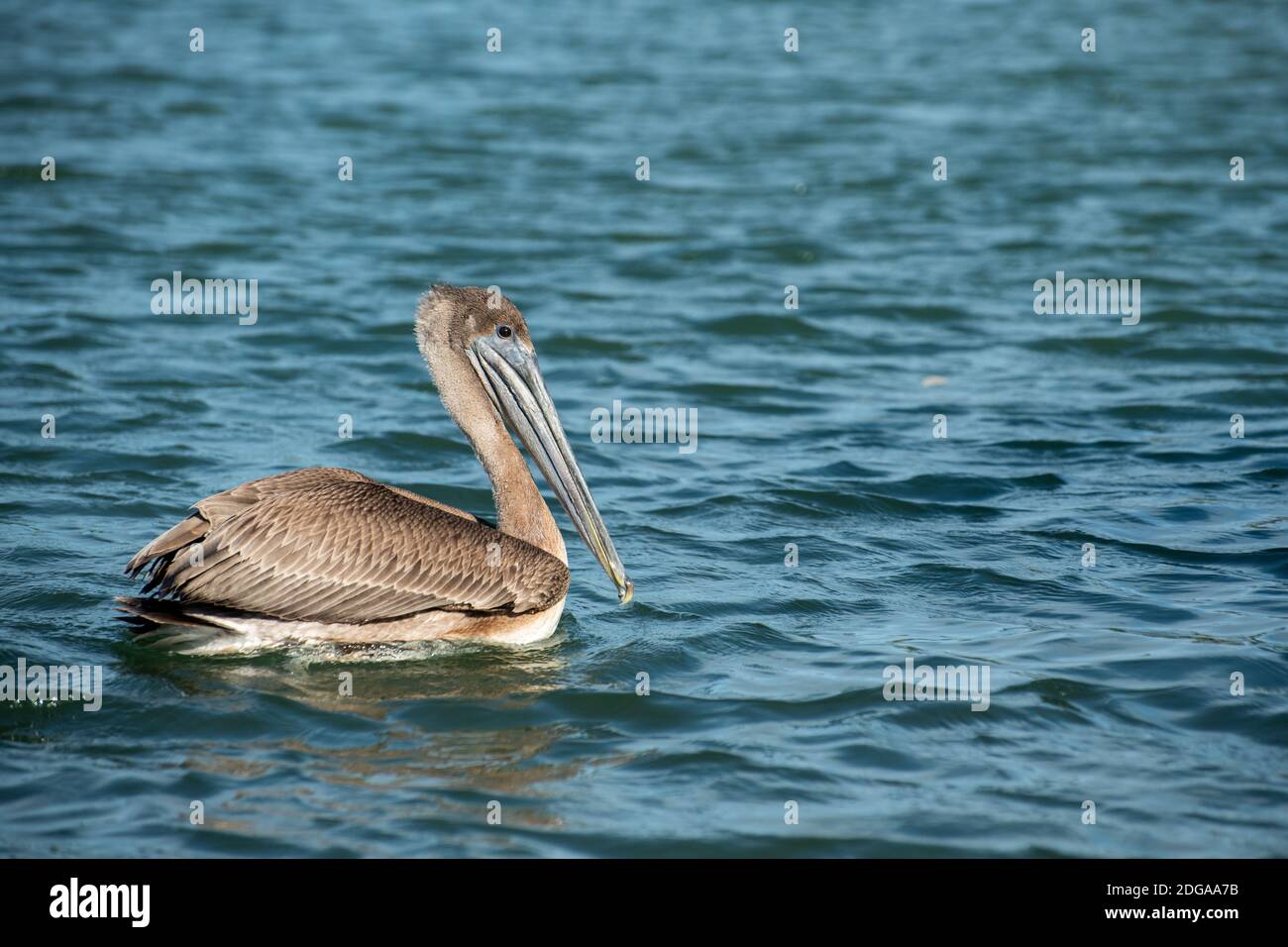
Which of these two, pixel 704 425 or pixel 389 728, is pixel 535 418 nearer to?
pixel 389 728

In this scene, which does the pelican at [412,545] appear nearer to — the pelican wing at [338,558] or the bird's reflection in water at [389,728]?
the pelican wing at [338,558]

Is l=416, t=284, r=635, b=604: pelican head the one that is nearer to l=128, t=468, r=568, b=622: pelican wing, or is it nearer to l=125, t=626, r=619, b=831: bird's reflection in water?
l=128, t=468, r=568, b=622: pelican wing

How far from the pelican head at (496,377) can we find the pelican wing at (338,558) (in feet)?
1.40

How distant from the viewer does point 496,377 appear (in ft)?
24.8

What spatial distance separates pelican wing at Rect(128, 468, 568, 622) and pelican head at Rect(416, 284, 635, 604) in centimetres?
43

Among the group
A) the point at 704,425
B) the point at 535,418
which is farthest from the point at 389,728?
the point at 704,425

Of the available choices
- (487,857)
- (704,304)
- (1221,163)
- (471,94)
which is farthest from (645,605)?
(471,94)

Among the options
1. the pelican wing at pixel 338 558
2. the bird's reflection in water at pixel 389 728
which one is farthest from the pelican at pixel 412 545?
the bird's reflection in water at pixel 389 728

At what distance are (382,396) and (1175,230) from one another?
8694 millimetres

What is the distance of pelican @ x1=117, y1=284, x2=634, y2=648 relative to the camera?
6.71 m

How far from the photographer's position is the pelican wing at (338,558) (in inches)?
264

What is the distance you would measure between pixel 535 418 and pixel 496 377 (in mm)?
261

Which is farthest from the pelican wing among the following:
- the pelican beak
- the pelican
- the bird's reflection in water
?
the pelican beak
